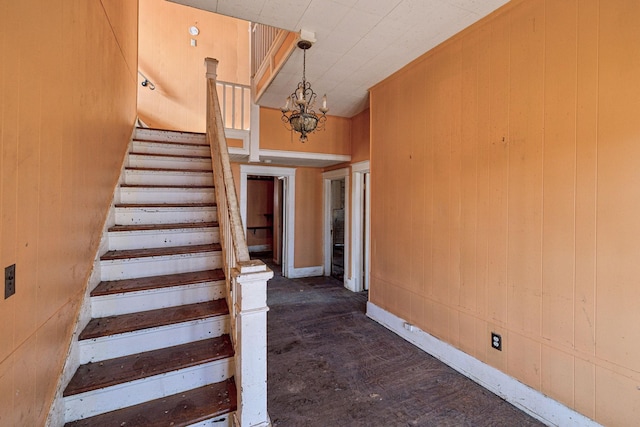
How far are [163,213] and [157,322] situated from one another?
1.11 metres

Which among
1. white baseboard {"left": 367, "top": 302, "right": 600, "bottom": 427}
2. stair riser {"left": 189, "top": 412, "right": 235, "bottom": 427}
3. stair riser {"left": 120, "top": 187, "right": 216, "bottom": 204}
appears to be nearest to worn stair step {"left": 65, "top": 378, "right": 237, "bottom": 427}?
stair riser {"left": 189, "top": 412, "right": 235, "bottom": 427}

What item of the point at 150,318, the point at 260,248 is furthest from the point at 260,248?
the point at 150,318

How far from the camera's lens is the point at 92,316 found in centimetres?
187

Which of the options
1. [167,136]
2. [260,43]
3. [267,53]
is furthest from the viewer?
[260,43]

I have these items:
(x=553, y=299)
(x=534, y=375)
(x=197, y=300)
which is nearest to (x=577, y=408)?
(x=534, y=375)

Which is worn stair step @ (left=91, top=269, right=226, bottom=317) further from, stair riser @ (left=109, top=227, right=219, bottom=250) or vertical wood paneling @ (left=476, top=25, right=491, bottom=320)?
vertical wood paneling @ (left=476, top=25, right=491, bottom=320)

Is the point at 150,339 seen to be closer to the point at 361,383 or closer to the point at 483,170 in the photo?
the point at 361,383

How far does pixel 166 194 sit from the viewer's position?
9.22ft

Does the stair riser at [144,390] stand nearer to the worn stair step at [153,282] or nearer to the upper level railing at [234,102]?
the worn stair step at [153,282]

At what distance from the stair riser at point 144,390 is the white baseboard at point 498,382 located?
1.96 meters

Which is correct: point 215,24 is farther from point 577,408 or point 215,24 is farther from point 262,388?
point 577,408

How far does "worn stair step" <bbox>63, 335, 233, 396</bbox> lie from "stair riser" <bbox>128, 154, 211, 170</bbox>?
1.98m

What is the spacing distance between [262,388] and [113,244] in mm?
1674

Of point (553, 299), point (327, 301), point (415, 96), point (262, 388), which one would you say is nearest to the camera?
point (262, 388)
